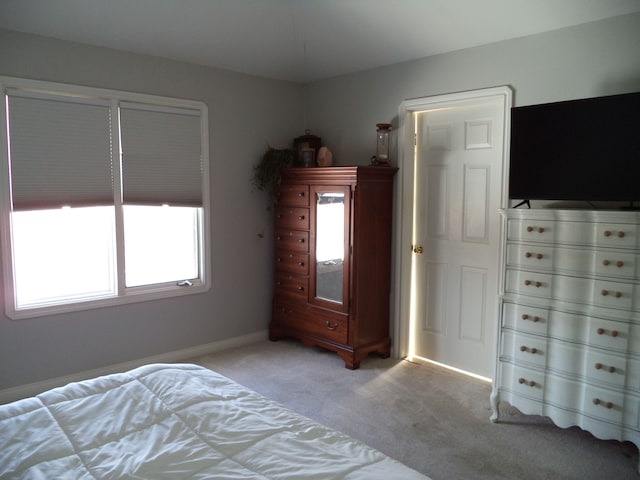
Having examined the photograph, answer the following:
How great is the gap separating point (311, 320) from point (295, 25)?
7.92 ft

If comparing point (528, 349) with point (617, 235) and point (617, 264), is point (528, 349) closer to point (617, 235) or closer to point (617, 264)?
point (617, 264)


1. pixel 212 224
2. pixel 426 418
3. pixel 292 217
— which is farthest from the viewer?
pixel 292 217

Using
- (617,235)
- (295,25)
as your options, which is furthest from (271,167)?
(617,235)

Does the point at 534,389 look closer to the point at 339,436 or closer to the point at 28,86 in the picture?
the point at 339,436

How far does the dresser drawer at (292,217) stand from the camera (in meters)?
4.26

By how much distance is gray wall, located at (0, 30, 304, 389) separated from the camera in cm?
336

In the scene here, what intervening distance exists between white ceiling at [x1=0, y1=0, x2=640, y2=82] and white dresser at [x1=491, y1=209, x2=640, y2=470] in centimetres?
129

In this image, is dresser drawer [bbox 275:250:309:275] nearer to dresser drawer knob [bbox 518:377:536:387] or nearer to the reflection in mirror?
the reflection in mirror

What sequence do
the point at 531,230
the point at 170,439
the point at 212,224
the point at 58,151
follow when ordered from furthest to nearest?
the point at 212,224 < the point at 58,151 < the point at 531,230 < the point at 170,439

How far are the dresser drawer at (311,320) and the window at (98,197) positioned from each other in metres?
0.78

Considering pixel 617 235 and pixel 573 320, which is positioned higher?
pixel 617 235

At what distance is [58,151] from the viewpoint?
3422 mm

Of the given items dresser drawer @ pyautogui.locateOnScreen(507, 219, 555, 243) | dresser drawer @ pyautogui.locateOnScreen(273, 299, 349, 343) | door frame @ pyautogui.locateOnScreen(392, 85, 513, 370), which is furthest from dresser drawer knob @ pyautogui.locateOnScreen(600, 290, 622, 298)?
dresser drawer @ pyautogui.locateOnScreen(273, 299, 349, 343)

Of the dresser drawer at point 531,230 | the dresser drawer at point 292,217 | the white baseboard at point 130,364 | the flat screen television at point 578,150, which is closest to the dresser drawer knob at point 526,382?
the dresser drawer at point 531,230
